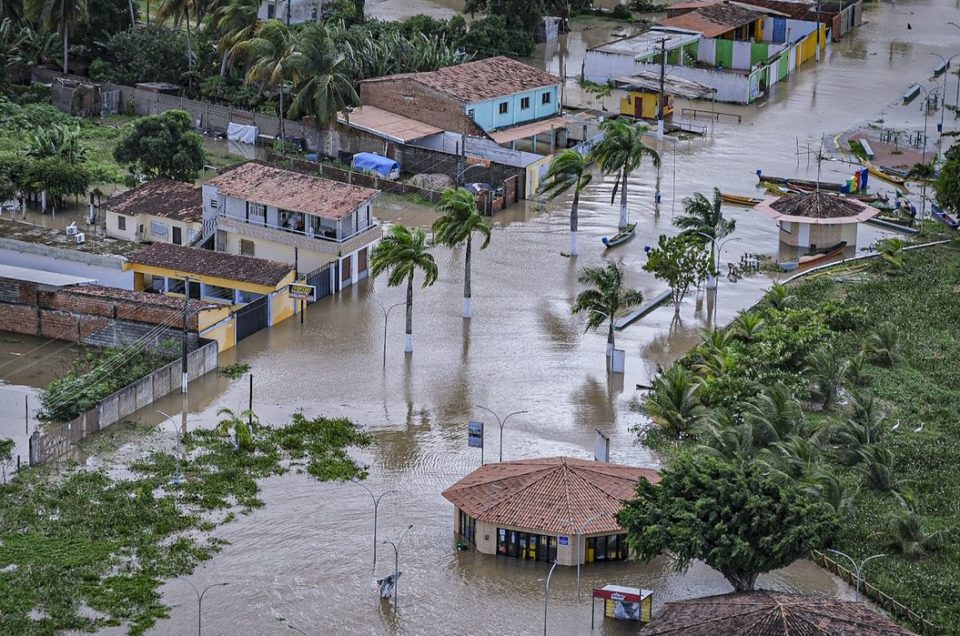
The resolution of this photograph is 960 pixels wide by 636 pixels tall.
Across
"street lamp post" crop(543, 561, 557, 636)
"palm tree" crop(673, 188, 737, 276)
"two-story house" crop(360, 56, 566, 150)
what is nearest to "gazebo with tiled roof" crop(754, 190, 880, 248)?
"palm tree" crop(673, 188, 737, 276)

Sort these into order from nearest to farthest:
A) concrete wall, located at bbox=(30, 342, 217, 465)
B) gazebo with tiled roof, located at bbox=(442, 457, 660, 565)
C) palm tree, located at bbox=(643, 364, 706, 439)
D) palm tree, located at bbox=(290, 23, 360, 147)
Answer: gazebo with tiled roof, located at bbox=(442, 457, 660, 565) → concrete wall, located at bbox=(30, 342, 217, 465) → palm tree, located at bbox=(643, 364, 706, 439) → palm tree, located at bbox=(290, 23, 360, 147)

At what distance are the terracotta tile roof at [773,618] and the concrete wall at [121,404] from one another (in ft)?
→ 78.5

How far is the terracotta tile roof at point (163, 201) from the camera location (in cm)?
8412

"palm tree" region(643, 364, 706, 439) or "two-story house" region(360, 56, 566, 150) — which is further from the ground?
"two-story house" region(360, 56, 566, 150)

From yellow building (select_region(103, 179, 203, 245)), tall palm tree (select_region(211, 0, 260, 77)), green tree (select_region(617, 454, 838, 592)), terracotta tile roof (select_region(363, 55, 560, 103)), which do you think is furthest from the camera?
tall palm tree (select_region(211, 0, 260, 77))

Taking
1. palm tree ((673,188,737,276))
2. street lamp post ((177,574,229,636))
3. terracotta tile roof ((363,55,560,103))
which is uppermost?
terracotta tile roof ((363,55,560,103))

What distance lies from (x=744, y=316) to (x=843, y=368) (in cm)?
653

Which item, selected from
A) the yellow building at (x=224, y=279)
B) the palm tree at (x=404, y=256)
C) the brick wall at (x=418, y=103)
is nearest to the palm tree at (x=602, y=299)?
the palm tree at (x=404, y=256)

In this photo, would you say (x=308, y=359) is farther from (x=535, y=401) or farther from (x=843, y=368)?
(x=843, y=368)

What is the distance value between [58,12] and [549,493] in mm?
64209

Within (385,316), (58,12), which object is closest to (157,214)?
(385,316)

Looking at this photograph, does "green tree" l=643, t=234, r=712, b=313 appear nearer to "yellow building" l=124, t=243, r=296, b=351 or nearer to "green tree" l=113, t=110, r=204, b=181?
"yellow building" l=124, t=243, r=296, b=351

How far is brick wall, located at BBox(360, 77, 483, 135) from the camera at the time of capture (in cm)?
9981

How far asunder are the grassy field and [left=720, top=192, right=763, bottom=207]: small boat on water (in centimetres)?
1165
